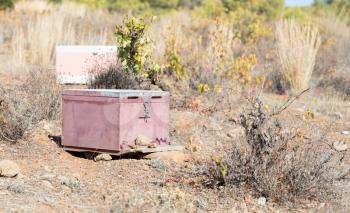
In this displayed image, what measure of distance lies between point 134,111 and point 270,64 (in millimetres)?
7804

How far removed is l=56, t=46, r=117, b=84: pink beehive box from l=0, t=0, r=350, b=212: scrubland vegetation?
0.25m

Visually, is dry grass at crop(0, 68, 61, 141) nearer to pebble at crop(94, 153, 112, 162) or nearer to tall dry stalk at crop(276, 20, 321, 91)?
pebble at crop(94, 153, 112, 162)

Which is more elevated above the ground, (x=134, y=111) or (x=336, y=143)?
(x=134, y=111)

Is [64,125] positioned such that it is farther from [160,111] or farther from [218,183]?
[218,183]

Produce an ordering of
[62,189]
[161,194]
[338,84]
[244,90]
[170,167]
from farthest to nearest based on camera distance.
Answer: [338,84] < [244,90] < [170,167] < [62,189] < [161,194]

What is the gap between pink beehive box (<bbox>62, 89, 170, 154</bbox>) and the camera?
271 inches

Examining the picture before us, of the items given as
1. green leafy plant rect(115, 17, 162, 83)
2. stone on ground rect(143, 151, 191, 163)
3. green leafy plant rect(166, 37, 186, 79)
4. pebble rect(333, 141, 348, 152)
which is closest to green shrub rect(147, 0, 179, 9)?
green leafy plant rect(166, 37, 186, 79)

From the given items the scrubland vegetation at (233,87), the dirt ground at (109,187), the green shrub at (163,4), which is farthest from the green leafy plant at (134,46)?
the green shrub at (163,4)

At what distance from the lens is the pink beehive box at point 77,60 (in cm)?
1027

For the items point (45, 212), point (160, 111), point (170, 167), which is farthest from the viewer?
point (160, 111)

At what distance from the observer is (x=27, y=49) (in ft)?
47.1

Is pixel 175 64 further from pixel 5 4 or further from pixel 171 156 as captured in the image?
pixel 5 4

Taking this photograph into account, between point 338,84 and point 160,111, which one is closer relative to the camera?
point 160,111

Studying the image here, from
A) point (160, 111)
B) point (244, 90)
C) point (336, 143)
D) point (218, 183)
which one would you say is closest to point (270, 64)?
point (244, 90)
